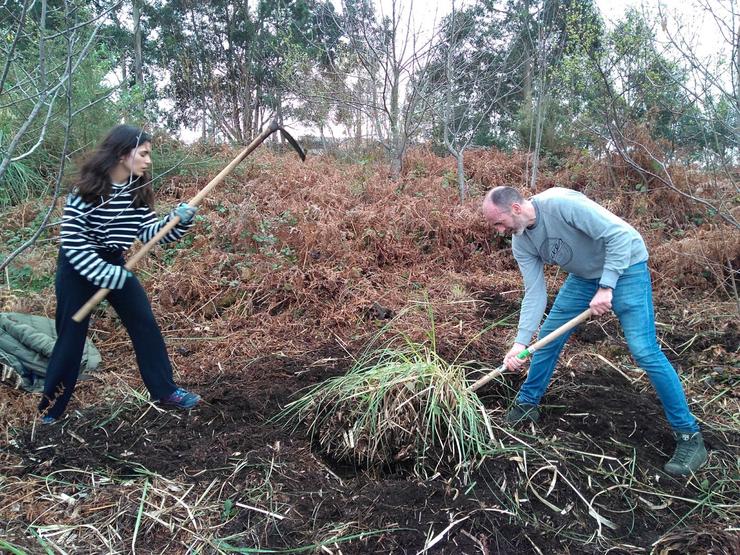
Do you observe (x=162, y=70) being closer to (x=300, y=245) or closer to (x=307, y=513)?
(x=300, y=245)

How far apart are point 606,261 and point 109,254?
8.82ft

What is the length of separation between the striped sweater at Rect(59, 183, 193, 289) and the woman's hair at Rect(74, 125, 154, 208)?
1.9 inches

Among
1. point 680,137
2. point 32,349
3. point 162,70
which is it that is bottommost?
point 32,349

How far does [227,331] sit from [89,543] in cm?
259

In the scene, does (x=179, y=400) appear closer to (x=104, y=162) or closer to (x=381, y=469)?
(x=381, y=469)

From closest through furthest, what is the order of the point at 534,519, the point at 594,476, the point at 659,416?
the point at 534,519 → the point at 594,476 → the point at 659,416

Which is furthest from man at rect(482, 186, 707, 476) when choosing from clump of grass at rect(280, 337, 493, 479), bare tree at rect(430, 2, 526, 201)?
bare tree at rect(430, 2, 526, 201)

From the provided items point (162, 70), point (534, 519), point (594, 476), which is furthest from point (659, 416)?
point (162, 70)

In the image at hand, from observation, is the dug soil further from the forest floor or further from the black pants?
the black pants

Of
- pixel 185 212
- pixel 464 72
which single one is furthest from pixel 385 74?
pixel 185 212

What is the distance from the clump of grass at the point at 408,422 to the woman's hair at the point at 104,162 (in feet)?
5.32

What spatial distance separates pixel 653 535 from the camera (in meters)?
2.39

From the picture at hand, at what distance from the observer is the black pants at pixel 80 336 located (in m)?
2.95

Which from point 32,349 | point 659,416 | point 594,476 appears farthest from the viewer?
point 32,349
